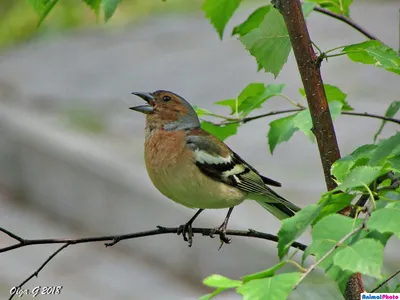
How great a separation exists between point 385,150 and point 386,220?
0.29m

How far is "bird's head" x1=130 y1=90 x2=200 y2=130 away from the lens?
3.82 m

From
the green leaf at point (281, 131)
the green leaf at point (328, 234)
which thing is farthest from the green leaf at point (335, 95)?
the green leaf at point (328, 234)

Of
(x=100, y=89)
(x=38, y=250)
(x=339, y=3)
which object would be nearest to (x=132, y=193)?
(x=38, y=250)

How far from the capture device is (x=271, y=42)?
2.06 m

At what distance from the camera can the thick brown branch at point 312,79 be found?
199 cm

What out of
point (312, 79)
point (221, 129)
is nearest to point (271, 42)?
point (312, 79)

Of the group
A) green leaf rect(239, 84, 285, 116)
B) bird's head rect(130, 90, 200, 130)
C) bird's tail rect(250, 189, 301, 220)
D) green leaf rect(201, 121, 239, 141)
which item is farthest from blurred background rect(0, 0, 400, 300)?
bird's head rect(130, 90, 200, 130)

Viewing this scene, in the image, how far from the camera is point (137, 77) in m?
9.73

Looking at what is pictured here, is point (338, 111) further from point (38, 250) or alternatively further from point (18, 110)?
point (18, 110)

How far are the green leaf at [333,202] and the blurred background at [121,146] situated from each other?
144 cm

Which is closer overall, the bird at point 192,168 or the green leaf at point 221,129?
the green leaf at point 221,129

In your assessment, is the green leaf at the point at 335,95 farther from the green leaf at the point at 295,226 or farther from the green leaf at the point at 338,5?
the green leaf at the point at 295,226

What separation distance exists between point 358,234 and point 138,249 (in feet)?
18.0

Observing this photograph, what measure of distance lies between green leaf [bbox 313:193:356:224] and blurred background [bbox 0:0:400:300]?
1.44m
